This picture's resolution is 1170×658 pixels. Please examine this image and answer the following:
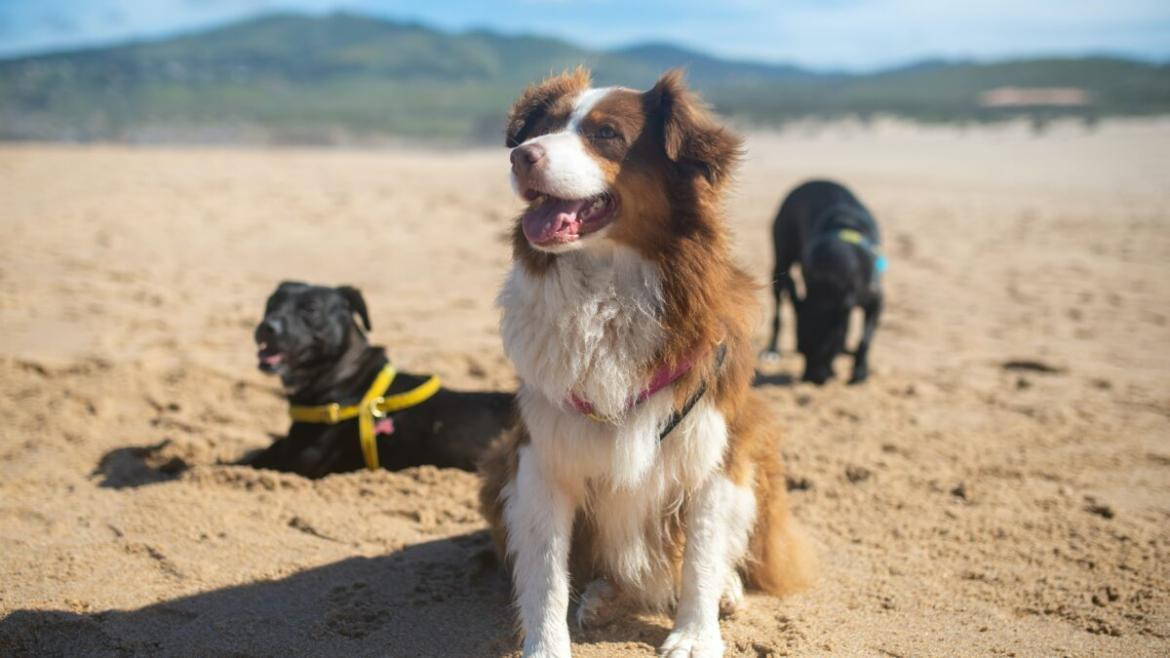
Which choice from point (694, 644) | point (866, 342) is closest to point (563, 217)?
point (694, 644)

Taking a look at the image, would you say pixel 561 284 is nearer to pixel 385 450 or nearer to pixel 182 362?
pixel 385 450

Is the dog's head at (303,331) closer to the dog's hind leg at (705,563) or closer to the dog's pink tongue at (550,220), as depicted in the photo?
the dog's pink tongue at (550,220)

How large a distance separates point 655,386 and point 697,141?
822mm

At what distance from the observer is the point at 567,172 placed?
2.83m

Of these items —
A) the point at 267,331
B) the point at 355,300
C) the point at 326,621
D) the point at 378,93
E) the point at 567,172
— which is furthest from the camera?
the point at 378,93

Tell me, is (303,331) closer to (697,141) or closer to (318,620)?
(318,620)

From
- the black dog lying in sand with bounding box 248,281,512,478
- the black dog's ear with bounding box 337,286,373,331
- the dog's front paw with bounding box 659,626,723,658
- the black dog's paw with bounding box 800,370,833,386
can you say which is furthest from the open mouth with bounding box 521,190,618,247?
the black dog's paw with bounding box 800,370,833,386

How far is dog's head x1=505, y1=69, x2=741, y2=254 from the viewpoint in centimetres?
284

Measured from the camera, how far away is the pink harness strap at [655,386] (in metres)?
2.96

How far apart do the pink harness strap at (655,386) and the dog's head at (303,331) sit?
2308 millimetres

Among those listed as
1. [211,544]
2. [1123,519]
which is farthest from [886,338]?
[211,544]

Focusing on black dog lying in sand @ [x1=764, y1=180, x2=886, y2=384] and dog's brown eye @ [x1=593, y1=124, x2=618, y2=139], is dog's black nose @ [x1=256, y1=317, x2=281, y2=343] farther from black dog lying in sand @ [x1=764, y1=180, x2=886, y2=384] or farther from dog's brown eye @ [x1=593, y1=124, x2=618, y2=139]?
black dog lying in sand @ [x1=764, y1=180, x2=886, y2=384]

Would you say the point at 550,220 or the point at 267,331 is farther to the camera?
the point at 267,331

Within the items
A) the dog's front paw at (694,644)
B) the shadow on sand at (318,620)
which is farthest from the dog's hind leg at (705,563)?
the shadow on sand at (318,620)
